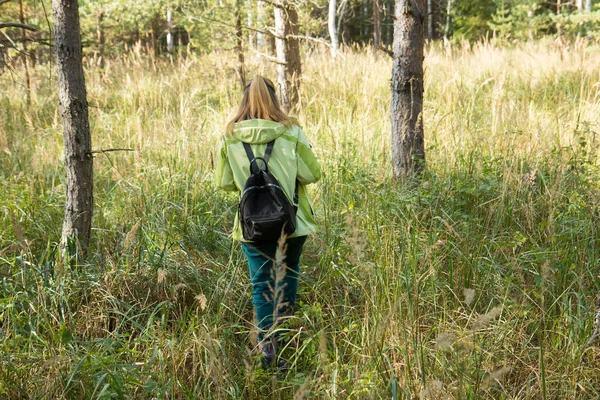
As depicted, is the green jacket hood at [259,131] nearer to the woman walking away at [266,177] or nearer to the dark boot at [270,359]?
the woman walking away at [266,177]

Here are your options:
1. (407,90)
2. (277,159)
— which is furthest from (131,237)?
(407,90)

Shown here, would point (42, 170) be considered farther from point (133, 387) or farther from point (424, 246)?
point (424, 246)

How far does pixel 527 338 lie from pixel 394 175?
6.71 ft

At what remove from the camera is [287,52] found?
23.2 ft

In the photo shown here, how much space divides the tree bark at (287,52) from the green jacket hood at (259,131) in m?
3.94

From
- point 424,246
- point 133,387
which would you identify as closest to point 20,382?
point 133,387

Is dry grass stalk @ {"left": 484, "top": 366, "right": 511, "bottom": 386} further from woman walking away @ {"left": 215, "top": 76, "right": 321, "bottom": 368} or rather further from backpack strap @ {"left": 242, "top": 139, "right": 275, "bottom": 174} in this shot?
backpack strap @ {"left": 242, "top": 139, "right": 275, "bottom": 174}

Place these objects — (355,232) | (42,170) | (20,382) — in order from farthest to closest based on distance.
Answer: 1. (42,170)
2. (20,382)
3. (355,232)

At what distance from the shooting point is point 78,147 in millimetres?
3514

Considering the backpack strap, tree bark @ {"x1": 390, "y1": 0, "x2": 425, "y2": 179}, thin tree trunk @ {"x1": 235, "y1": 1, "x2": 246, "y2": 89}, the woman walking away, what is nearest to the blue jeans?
the woman walking away

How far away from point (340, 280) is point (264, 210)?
832 mm

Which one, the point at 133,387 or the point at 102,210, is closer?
the point at 133,387

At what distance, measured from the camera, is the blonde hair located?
3066 mm

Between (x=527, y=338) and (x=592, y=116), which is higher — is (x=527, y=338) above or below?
below
